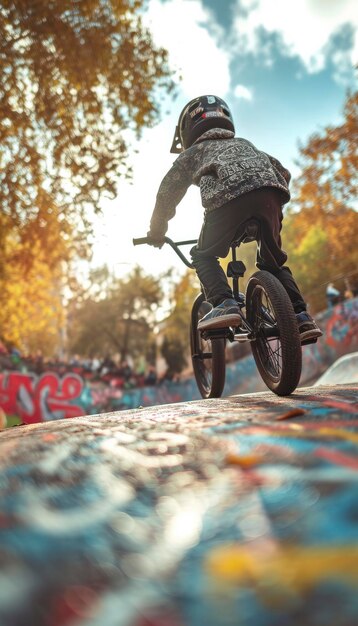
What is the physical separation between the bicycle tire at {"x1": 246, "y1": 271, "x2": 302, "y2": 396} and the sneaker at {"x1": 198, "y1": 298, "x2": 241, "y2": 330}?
21 cm

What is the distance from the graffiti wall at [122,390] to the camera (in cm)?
1845

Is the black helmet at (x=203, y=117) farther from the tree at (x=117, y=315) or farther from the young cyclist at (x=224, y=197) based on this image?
the tree at (x=117, y=315)

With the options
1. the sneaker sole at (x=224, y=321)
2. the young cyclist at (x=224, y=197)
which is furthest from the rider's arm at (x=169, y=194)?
the sneaker sole at (x=224, y=321)

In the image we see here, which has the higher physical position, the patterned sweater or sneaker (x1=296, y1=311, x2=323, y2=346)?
the patterned sweater

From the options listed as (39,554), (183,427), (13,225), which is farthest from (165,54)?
(39,554)

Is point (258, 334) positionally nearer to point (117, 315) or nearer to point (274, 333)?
point (274, 333)

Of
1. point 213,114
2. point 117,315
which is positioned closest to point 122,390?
point 117,315

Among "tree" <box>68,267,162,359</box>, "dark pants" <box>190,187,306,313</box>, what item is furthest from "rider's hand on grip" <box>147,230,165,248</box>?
"tree" <box>68,267,162,359</box>

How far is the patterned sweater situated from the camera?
2.96m

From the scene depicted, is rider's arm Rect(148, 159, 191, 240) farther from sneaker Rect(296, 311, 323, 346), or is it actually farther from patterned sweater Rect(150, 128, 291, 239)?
sneaker Rect(296, 311, 323, 346)

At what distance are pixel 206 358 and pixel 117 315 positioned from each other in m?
27.8

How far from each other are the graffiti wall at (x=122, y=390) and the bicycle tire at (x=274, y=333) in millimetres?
15315

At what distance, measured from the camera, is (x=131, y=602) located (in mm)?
663

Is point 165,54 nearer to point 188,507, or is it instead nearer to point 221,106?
point 221,106
